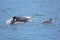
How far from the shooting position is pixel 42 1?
1348 inches

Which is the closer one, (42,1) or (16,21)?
(16,21)

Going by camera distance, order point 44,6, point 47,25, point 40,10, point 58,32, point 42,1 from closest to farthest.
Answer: point 58,32
point 47,25
point 40,10
point 44,6
point 42,1

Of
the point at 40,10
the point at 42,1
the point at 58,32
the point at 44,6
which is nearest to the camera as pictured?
the point at 58,32

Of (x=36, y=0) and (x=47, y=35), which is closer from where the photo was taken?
(x=47, y=35)

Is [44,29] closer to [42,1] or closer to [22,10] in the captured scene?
[22,10]

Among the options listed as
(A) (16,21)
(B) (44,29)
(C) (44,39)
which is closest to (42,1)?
(A) (16,21)

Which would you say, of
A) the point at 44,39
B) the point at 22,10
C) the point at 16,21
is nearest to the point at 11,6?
the point at 22,10

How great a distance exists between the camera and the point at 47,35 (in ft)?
62.1

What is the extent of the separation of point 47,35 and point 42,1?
15.5 metres

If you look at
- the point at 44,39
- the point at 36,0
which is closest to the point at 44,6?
the point at 36,0

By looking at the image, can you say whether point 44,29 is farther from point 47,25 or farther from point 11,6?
point 11,6

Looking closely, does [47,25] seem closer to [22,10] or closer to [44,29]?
[44,29]

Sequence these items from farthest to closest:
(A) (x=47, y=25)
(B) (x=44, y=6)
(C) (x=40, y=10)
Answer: (B) (x=44, y=6)
(C) (x=40, y=10)
(A) (x=47, y=25)

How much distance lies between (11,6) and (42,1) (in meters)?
3.68
